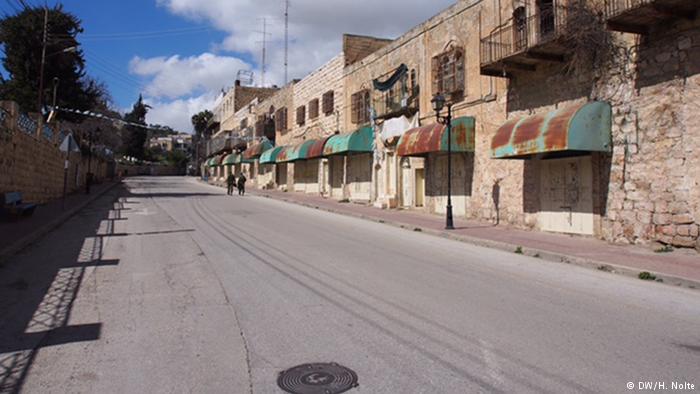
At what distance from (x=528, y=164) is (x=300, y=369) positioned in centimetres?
1321

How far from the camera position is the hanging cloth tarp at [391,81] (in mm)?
22969

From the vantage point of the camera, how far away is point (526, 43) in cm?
1450

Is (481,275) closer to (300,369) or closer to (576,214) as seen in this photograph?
(300,369)

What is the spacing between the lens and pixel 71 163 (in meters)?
31.4

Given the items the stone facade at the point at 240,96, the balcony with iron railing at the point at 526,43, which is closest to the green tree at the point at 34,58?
the stone facade at the point at 240,96

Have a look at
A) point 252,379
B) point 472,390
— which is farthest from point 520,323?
point 252,379

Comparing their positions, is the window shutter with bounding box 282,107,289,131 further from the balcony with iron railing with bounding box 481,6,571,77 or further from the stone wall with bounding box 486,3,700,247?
the stone wall with bounding box 486,3,700,247

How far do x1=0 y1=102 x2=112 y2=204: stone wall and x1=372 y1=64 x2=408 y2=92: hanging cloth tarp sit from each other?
49.5ft

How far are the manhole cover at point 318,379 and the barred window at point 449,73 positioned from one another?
1619 cm

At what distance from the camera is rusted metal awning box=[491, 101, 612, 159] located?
1223 centimetres

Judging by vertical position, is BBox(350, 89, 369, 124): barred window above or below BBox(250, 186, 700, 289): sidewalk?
above

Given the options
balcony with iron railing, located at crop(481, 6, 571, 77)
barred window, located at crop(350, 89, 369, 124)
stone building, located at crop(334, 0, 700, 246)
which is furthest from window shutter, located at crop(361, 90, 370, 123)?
balcony with iron railing, located at crop(481, 6, 571, 77)

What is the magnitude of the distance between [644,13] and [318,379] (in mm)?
11049

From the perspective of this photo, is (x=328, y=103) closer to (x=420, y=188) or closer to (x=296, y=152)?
(x=296, y=152)
